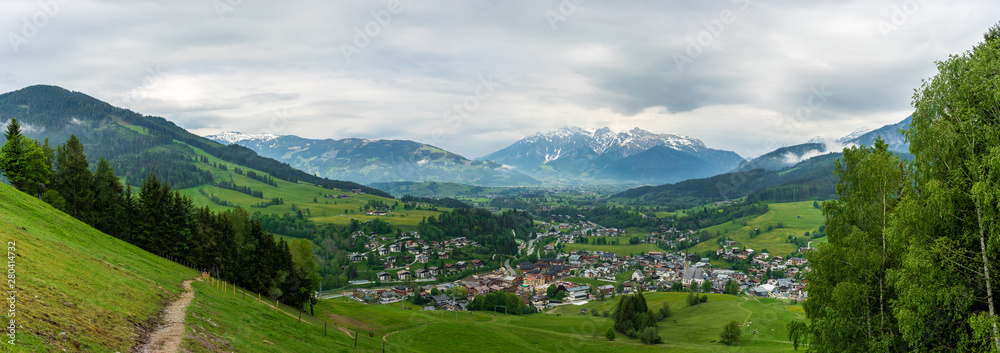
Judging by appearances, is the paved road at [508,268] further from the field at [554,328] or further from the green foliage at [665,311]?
the green foliage at [665,311]

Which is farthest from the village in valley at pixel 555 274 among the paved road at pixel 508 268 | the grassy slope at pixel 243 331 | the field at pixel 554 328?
the grassy slope at pixel 243 331

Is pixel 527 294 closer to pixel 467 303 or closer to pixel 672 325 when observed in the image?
pixel 467 303

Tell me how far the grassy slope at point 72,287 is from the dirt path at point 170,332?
0.64 metres

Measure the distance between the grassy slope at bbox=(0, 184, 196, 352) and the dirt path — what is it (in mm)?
640

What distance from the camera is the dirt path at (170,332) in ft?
63.2

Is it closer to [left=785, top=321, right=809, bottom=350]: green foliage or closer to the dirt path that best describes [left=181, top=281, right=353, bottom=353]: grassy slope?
the dirt path

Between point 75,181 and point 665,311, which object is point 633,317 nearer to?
point 665,311

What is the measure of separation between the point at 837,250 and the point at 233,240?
64.8 m

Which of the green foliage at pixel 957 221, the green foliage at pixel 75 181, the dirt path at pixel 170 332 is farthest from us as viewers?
the green foliage at pixel 75 181

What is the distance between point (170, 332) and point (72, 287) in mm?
4888

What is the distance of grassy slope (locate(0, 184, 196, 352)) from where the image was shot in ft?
53.2

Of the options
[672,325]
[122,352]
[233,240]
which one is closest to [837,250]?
[122,352]

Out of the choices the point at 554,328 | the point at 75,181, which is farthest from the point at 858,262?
the point at 75,181

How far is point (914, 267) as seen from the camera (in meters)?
17.0
